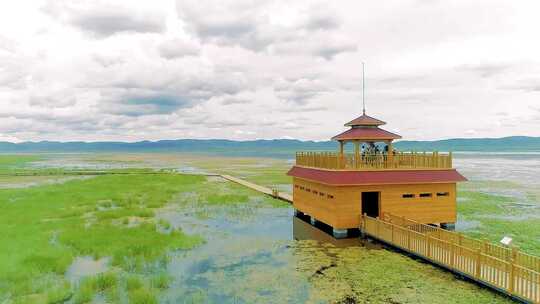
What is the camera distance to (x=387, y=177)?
2278 cm

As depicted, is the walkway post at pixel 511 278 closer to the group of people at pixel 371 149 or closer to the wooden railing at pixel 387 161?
the wooden railing at pixel 387 161

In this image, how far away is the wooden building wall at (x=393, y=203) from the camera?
22.5 m

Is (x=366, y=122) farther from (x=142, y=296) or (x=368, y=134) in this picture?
(x=142, y=296)

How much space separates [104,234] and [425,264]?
17882mm

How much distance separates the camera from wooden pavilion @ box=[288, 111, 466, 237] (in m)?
22.5

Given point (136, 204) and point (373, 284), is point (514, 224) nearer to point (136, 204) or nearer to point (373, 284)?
point (373, 284)

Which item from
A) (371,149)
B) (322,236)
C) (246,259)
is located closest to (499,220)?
(371,149)

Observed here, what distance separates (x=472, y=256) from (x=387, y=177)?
806 centimetres

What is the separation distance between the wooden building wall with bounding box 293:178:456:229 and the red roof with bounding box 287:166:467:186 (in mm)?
492

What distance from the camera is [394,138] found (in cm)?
2441

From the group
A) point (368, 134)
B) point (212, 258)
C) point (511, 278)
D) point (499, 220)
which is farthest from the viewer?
point (499, 220)

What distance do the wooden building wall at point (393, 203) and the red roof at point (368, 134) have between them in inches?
121

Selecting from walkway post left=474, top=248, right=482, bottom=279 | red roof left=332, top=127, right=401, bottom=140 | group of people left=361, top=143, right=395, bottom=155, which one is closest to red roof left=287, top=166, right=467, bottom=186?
red roof left=332, top=127, right=401, bottom=140

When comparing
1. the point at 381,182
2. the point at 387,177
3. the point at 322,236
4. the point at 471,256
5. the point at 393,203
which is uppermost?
the point at 387,177
